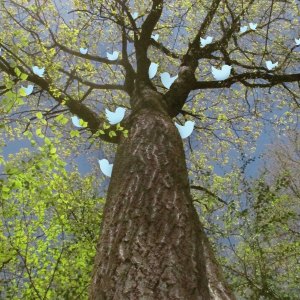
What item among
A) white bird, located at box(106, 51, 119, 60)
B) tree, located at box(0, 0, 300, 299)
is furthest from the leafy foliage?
white bird, located at box(106, 51, 119, 60)

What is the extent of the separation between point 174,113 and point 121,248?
380 centimetres

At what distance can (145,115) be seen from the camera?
15.3ft

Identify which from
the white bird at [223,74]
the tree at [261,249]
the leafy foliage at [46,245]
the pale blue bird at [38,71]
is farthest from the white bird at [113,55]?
the tree at [261,249]

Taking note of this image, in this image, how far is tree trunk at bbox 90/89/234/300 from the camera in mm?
1964

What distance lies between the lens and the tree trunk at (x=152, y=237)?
1964 mm

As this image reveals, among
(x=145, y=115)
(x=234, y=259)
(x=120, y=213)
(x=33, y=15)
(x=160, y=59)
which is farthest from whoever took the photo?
(x=160, y=59)

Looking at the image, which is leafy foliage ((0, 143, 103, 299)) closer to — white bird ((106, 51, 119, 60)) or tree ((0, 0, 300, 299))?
tree ((0, 0, 300, 299))

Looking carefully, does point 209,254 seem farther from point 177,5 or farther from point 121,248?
point 177,5

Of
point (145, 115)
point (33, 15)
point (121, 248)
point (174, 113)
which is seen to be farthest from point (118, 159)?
point (33, 15)

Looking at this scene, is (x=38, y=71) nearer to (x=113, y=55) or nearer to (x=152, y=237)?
(x=113, y=55)

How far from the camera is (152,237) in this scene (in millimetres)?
2342

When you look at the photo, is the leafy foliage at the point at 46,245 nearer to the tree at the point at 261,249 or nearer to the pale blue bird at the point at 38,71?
the pale blue bird at the point at 38,71

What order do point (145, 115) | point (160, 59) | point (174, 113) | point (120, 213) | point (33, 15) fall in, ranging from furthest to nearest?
point (160, 59), point (33, 15), point (174, 113), point (145, 115), point (120, 213)

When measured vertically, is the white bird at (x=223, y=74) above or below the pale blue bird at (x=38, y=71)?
above
